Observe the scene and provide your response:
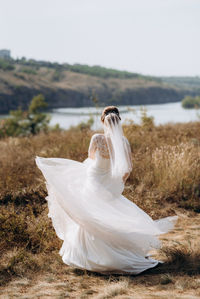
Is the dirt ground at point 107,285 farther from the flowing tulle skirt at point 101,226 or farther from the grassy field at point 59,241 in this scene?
the flowing tulle skirt at point 101,226

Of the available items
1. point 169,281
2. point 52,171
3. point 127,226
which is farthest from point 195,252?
point 52,171

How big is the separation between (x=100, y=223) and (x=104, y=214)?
103 mm

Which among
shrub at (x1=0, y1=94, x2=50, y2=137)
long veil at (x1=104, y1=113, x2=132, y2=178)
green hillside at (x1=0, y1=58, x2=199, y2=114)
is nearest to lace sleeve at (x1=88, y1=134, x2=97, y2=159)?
long veil at (x1=104, y1=113, x2=132, y2=178)

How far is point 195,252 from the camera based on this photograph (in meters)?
4.04

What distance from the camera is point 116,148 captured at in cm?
364

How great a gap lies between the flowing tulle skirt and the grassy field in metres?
0.17

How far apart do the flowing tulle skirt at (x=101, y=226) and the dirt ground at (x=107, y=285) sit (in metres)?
0.13

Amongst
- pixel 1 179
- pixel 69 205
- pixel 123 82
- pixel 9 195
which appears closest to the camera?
pixel 69 205

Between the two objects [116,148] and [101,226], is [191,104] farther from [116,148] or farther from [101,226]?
[101,226]

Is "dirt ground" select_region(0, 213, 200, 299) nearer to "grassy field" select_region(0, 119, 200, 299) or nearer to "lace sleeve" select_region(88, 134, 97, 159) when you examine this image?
"grassy field" select_region(0, 119, 200, 299)

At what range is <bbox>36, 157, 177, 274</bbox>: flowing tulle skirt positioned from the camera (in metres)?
3.51

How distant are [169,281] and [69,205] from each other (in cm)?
124

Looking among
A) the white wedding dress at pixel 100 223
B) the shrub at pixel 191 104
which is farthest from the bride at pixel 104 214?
the shrub at pixel 191 104

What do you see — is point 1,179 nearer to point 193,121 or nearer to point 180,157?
point 180,157
